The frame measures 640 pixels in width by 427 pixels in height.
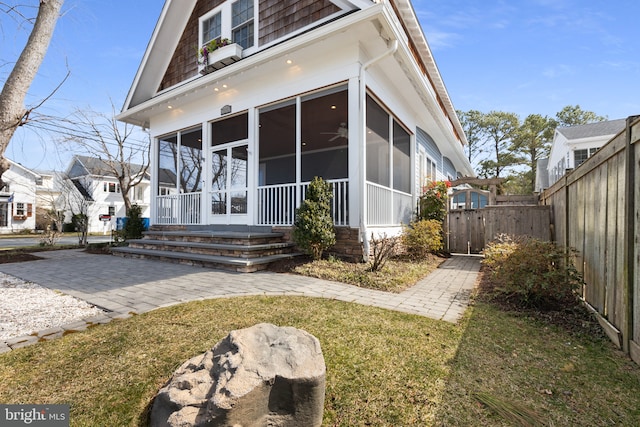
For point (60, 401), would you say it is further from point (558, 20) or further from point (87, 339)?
point (558, 20)

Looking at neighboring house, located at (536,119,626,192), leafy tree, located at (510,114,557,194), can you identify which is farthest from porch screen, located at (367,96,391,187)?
leafy tree, located at (510,114,557,194)

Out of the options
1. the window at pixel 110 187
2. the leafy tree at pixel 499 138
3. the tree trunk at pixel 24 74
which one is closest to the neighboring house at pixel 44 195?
the window at pixel 110 187

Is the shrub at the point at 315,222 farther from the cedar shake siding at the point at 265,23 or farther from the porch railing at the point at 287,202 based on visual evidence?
the cedar shake siding at the point at 265,23

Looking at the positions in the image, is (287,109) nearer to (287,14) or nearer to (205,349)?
(287,14)

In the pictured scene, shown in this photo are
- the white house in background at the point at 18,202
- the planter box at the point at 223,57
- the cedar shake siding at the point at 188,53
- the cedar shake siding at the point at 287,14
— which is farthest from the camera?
the white house in background at the point at 18,202

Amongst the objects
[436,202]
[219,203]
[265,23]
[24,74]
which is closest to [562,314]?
[436,202]

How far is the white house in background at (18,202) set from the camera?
2498cm

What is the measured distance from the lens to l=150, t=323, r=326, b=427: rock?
1382 millimetres

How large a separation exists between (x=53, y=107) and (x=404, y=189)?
8167mm

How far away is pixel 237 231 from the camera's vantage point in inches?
290

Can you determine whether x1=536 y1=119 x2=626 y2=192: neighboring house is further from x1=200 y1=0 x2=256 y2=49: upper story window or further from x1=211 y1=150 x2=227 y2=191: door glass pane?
x1=211 y1=150 x2=227 y2=191: door glass pane

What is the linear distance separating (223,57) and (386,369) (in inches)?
323

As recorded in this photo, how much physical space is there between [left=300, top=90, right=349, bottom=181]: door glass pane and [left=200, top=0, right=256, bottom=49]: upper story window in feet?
8.59

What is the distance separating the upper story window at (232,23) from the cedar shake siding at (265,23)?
0.28 meters
